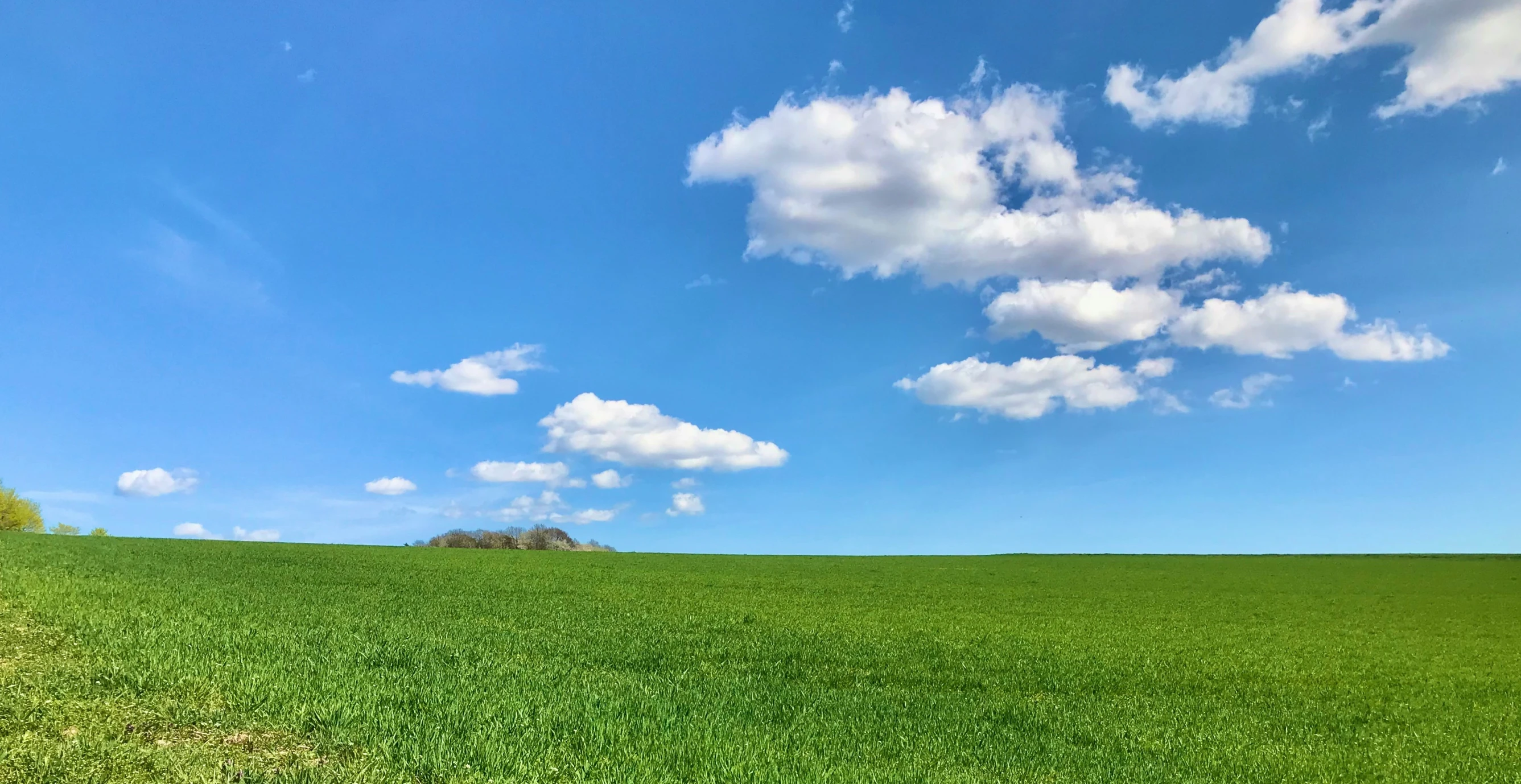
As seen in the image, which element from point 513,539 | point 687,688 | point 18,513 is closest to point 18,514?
point 18,513

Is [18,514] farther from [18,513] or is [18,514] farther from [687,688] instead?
[687,688]

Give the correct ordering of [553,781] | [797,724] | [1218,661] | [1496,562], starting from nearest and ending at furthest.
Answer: [553,781], [797,724], [1218,661], [1496,562]

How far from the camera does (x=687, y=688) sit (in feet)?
39.9

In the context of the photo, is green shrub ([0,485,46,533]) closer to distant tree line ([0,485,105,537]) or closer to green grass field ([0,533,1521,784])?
distant tree line ([0,485,105,537])

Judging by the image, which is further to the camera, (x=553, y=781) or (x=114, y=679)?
(x=114, y=679)

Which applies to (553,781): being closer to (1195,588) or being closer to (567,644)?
(567,644)

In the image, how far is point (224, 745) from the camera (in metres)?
8.02

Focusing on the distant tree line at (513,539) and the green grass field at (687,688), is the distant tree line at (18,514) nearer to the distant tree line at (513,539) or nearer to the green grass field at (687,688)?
the distant tree line at (513,539)

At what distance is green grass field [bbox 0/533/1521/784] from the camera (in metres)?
8.23

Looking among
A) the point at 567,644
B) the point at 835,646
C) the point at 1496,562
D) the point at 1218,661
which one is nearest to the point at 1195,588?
the point at 1218,661

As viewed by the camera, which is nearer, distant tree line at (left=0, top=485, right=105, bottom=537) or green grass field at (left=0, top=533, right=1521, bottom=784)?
green grass field at (left=0, top=533, right=1521, bottom=784)

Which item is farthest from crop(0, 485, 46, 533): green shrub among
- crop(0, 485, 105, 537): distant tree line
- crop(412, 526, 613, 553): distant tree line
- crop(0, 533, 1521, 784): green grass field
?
crop(0, 533, 1521, 784): green grass field

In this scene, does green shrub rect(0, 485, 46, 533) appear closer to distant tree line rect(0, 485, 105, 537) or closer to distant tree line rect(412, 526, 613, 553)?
distant tree line rect(0, 485, 105, 537)

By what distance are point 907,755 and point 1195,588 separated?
40779 mm
